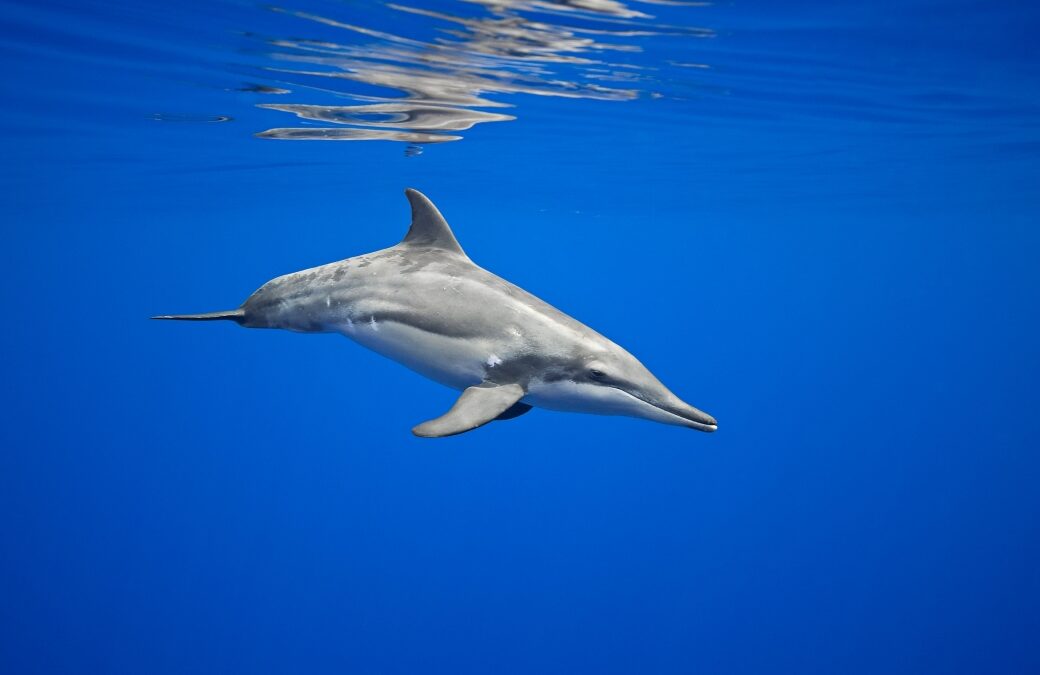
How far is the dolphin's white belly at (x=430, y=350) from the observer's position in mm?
6698

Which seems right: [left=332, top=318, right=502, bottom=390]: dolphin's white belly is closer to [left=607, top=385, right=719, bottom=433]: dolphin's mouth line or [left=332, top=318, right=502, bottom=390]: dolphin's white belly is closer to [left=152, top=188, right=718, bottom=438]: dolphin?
[left=152, top=188, right=718, bottom=438]: dolphin

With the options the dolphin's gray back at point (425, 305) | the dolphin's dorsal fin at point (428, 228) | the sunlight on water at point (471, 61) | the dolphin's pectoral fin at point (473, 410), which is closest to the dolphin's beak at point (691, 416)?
the dolphin's gray back at point (425, 305)

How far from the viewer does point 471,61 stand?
10344mm

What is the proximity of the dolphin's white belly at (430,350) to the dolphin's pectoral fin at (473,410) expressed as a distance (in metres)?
0.27

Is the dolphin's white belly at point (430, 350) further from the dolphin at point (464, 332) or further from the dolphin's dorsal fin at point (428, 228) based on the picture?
the dolphin's dorsal fin at point (428, 228)

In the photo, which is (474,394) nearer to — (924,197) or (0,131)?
(0,131)

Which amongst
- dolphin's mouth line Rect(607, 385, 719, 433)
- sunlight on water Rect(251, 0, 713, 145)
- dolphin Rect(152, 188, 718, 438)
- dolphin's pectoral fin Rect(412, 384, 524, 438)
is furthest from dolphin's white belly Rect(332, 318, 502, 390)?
sunlight on water Rect(251, 0, 713, 145)

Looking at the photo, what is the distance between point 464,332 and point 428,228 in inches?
75.8

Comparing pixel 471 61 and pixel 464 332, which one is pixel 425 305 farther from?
pixel 471 61

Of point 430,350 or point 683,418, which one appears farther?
point 430,350

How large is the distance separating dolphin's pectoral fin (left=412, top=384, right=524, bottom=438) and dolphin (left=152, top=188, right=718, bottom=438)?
0.01m

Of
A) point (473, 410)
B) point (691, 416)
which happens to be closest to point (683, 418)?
point (691, 416)

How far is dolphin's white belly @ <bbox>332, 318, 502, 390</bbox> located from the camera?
670 centimetres

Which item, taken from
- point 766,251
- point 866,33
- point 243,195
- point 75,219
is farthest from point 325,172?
point 766,251
